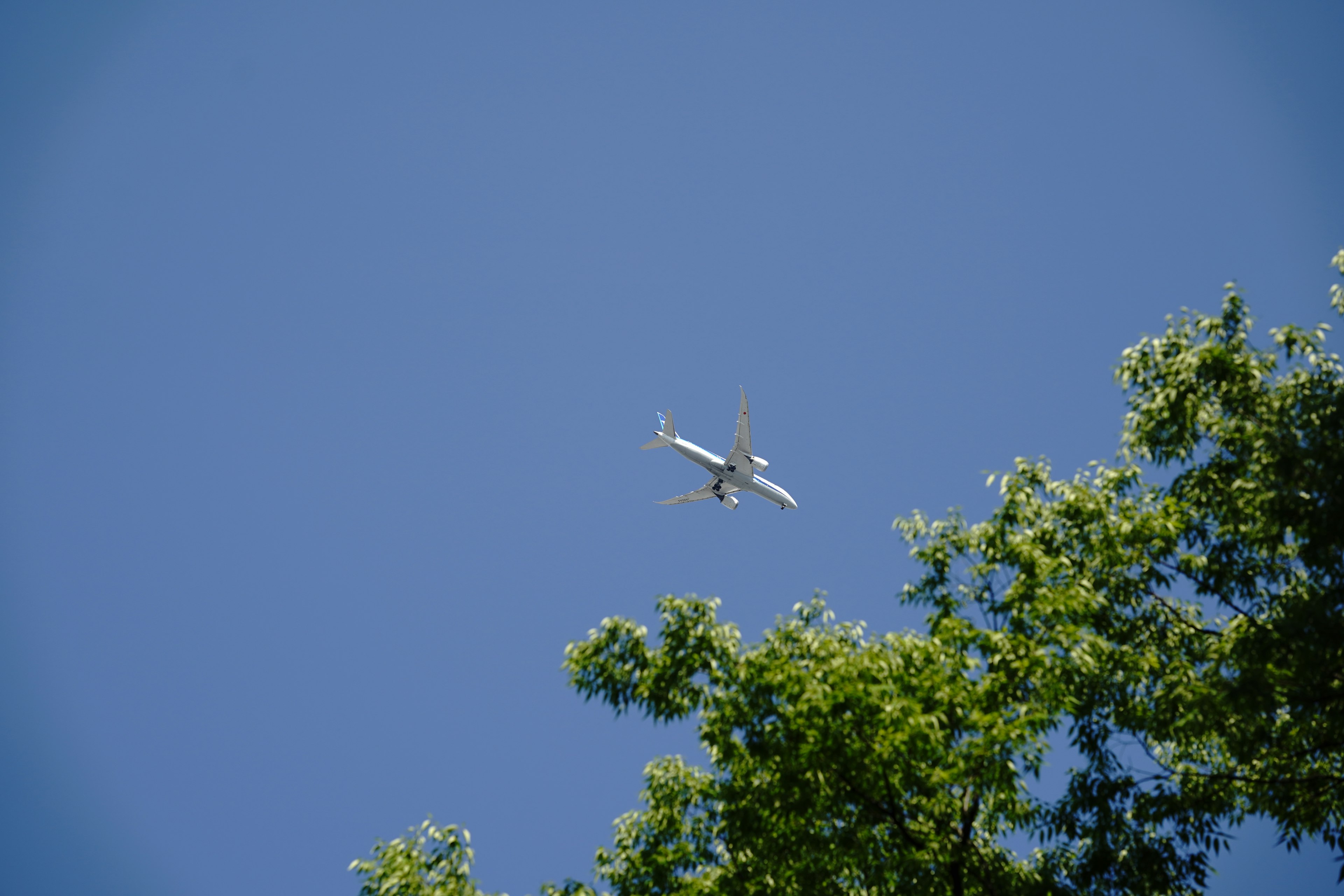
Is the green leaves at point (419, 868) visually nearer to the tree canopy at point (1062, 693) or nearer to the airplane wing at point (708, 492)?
the tree canopy at point (1062, 693)

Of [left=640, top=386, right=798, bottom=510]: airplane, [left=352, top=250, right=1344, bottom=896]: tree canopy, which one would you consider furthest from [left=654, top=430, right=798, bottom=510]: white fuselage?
[left=352, top=250, right=1344, bottom=896]: tree canopy

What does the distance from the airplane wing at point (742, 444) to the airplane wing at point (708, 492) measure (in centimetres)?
200

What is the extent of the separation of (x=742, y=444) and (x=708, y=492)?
4300 mm

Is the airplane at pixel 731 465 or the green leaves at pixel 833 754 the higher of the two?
the airplane at pixel 731 465

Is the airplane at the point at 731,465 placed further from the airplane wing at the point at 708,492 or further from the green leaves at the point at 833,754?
the green leaves at the point at 833,754

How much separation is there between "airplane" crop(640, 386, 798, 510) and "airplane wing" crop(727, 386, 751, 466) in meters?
0.02

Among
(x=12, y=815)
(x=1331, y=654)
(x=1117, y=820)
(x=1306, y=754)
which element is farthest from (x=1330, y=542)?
(x=12, y=815)

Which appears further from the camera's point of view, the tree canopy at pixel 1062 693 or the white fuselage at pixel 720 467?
the white fuselage at pixel 720 467

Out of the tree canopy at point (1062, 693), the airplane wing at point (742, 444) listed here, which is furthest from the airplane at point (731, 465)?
the tree canopy at point (1062, 693)

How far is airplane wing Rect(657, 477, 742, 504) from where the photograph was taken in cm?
3738

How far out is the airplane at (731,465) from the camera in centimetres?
3491

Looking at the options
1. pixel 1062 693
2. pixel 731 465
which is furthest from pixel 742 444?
pixel 1062 693

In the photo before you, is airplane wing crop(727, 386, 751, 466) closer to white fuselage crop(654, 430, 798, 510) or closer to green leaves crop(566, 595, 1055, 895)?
white fuselage crop(654, 430, 798, 510)

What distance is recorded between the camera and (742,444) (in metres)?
34.9
